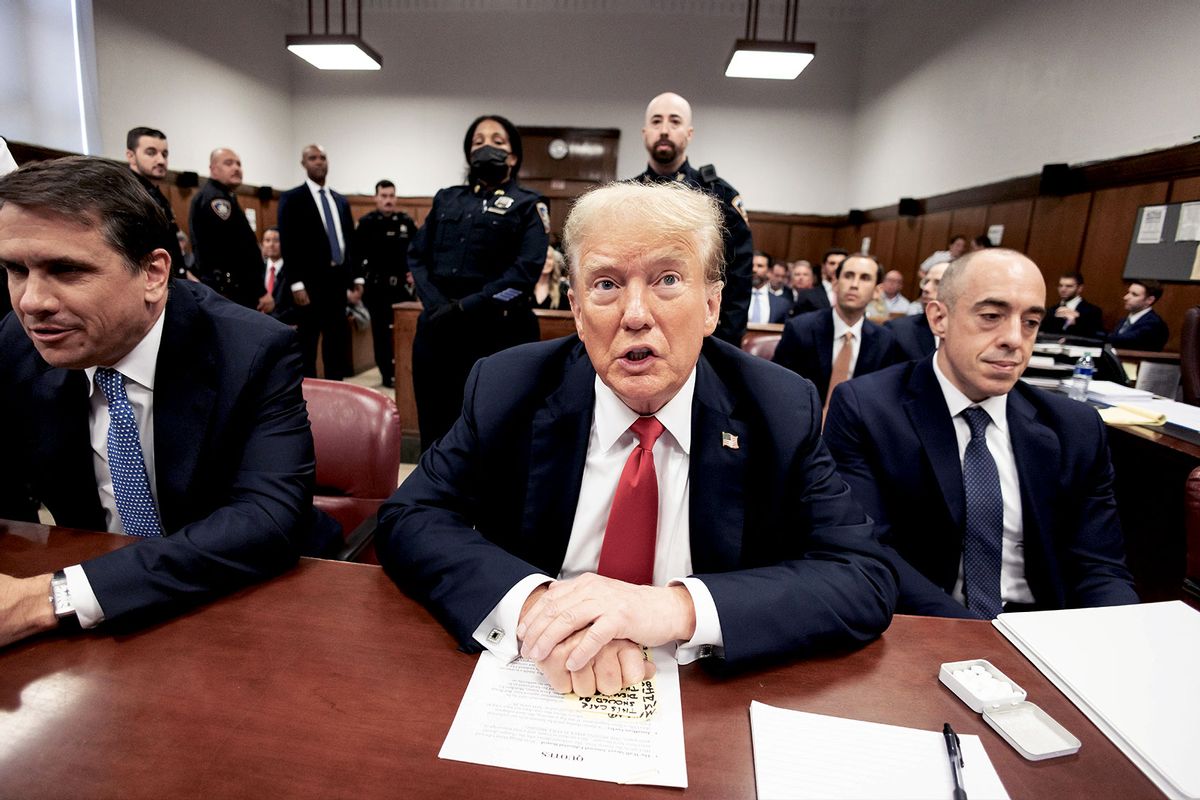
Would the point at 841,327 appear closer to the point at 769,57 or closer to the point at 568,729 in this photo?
the point at 568,729

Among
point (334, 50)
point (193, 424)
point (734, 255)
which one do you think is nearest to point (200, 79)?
point (334, 50)

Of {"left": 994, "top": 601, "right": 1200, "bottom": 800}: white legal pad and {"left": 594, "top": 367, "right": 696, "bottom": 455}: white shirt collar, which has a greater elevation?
{"left": 594, "top": 367, "right": 696, "bottom": 455}: white shirt collar

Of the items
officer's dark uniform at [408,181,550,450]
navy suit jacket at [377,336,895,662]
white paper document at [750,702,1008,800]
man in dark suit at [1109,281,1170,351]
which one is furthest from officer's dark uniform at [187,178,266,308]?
man in dark suit at [1109,281,1170,351]

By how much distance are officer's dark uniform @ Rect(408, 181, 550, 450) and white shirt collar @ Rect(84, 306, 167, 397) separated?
6.50 ft

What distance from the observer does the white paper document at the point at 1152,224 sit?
16.3ft

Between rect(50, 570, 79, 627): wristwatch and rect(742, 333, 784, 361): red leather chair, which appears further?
rect(742, 333, 784, 361): red leather chair

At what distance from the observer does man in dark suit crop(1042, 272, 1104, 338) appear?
18.6 ft

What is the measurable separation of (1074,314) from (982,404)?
5388 millimetres

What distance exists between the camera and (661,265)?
1066 mm

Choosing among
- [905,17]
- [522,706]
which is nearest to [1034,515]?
[522,706]

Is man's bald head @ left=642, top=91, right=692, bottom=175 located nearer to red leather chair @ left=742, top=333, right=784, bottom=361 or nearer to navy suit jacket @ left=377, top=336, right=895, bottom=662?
red leather chair @ left=742, top=333, right=784, bottom=361

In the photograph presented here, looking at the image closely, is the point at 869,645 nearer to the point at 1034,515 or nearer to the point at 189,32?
the point at 1034,515

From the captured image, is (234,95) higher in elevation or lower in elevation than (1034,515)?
higher

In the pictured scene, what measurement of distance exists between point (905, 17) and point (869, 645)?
A: 400 inches
